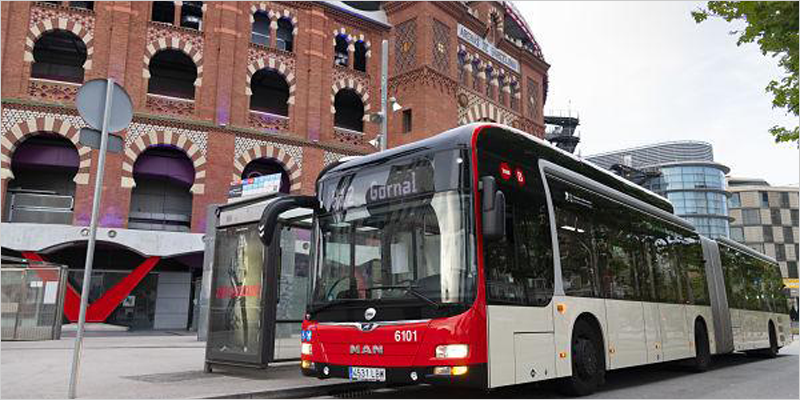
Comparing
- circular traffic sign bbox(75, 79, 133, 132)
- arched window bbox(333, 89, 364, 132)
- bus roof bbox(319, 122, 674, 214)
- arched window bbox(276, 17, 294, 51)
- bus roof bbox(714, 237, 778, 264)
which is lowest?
bus roof bbox(714, 237, 778, 264)

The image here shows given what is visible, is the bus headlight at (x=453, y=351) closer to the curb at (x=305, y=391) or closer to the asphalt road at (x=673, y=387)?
the asphalt road at (x=673, y=387)

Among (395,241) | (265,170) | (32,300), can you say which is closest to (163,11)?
(265,170)

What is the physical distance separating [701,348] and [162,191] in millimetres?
20064

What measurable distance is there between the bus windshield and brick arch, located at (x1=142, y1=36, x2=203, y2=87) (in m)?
18.0

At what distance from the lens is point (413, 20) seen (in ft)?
89.0

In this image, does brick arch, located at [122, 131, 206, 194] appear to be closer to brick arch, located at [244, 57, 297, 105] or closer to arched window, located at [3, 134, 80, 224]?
arched window, located at [3, 134, 80, 224]

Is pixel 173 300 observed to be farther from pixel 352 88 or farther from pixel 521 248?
pixel 521 248

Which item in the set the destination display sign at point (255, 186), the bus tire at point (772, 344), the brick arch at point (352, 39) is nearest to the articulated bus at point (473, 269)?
the bus tire at point (772, 344)

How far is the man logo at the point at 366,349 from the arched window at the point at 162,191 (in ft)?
59.8

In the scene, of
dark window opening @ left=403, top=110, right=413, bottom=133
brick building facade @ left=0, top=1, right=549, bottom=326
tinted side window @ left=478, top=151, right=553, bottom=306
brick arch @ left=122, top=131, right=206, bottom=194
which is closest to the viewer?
tinted side window @ left=478, top=151, right=553, bottom=306

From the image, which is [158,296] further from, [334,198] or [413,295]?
[413,295]

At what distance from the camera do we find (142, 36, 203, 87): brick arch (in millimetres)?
22875

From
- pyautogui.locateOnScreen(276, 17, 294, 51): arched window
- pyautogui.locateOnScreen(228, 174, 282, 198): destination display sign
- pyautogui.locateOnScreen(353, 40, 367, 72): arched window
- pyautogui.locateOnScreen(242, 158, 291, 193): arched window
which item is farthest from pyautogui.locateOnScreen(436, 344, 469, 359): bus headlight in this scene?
pyautogui.locateOnScreen(353, 40, 367, 72): arched window

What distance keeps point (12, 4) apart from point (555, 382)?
22914 mm
